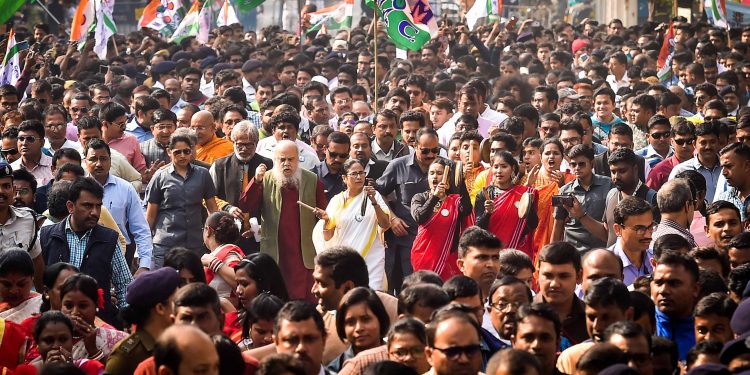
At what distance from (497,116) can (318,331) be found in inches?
295

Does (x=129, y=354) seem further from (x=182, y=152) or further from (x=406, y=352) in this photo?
(x=182, y=152)

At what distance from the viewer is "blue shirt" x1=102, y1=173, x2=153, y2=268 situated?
33.2ft

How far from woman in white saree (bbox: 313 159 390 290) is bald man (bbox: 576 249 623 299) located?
8.69 ft

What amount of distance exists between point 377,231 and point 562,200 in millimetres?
1343

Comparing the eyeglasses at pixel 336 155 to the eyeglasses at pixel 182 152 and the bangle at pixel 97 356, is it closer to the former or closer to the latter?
the eyeglasses at pixel 182 152

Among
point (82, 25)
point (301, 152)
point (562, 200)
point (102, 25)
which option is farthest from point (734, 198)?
point (82, 25)

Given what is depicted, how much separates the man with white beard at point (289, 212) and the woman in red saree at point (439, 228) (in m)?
0.90

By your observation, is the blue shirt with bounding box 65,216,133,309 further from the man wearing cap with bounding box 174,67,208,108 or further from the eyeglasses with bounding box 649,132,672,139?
the man wearing cap with bounding box 174,67,208,108

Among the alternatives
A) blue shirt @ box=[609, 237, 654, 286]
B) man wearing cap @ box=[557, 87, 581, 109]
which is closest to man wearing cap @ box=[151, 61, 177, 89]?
man wearing cap @ box=[557, 87, 581, 109]

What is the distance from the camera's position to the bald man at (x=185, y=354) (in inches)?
220

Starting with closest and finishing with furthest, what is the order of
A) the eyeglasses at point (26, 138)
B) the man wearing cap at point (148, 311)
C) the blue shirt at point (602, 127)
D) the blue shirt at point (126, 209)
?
the man wearing cap at point (148, 311), the blue shirt at point (126, 209), the eyeglasses at point (26, 138), the blue shirt at point (602, 127)

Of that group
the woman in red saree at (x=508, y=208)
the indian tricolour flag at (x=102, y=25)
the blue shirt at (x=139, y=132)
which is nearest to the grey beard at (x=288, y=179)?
the woman in red saree at (x=508, y=208)

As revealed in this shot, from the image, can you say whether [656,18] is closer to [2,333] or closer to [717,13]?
[717,13]

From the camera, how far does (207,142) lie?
1245 centimetres
